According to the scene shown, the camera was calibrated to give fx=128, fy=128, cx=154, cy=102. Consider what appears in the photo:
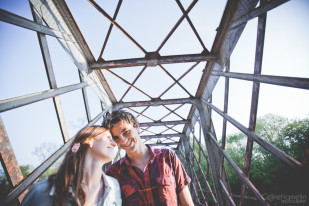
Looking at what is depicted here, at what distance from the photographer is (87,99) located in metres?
3.54

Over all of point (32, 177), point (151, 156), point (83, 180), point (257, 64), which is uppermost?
point (257, 64)

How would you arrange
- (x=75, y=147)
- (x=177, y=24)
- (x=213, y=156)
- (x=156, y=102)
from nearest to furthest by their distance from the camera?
(x=75, y=147) < (x=177, y=24) < (x=213, y=156) < (x=156, y=102)

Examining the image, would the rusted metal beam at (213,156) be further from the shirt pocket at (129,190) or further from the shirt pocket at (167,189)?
the shirt pocket at (129,190)

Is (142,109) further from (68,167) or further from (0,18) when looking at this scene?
(0,18)

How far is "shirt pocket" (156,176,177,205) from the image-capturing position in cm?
192

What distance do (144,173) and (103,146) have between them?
0.83 m

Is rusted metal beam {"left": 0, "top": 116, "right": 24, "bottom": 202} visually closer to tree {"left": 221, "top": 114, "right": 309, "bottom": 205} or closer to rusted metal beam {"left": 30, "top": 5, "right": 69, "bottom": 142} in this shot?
rusted metal beam {"left": 30, "top": 5, "right": 69, "bottom": 142}

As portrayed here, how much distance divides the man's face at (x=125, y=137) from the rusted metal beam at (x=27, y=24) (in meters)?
2.07

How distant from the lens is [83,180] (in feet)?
5.59

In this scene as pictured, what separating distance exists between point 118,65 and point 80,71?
3.11 feet

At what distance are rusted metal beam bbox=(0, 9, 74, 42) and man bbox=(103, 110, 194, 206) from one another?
75.0 inches

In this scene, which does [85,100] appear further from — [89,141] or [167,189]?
[167,189]

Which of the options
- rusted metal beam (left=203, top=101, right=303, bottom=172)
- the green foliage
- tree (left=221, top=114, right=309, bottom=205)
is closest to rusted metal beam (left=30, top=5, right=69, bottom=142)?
rusted metal beam (left=203, top=101, right=303, bottom=172)

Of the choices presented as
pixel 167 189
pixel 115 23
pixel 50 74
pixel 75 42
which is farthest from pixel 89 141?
pixel 115 23
